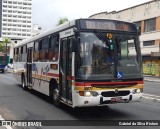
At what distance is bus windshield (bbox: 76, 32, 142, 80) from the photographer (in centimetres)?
1005

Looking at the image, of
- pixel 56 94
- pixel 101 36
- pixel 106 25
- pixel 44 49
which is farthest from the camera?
pixel 44 49

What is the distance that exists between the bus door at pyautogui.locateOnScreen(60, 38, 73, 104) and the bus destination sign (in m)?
0.86

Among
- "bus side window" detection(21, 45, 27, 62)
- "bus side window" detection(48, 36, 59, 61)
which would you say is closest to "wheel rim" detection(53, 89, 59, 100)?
"bus side window" detection(48, 36, 59, 61)

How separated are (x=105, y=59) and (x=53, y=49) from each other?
11.3ft

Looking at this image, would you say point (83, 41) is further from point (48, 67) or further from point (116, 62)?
point (48, 67)

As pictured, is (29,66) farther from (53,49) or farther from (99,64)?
(99,64)

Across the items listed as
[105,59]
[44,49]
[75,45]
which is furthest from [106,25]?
[44,49]

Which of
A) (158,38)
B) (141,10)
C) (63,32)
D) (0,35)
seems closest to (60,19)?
(141,10)

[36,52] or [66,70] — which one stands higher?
[36,52]

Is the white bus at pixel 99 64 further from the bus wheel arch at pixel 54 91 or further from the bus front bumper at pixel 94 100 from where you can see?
the bus wheel arch at pixel 54 91

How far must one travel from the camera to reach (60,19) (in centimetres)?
6216

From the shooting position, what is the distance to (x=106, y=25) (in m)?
10.7

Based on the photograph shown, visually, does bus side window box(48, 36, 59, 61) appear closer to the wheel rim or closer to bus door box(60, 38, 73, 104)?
bus door box(60, 38, 73, 104)

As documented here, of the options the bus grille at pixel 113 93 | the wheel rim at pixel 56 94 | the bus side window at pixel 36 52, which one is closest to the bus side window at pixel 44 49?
the bus side window at pixel 36 52
